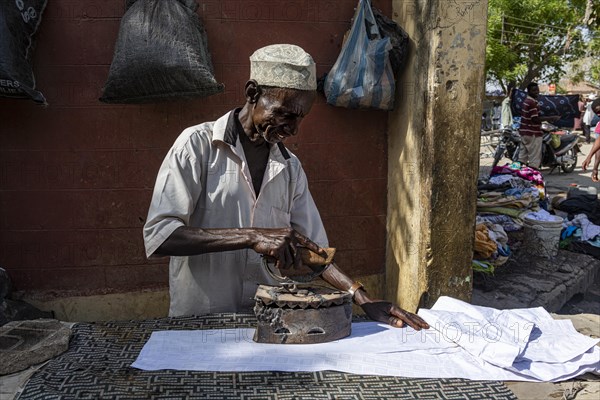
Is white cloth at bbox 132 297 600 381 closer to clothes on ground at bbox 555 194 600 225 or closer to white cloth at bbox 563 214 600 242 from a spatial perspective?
white cloth at bbox 563 214 600 242

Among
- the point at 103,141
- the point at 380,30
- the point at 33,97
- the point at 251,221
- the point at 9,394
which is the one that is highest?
the point at 380,30

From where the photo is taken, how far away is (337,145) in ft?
14.3

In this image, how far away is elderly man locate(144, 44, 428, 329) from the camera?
2.18 metres

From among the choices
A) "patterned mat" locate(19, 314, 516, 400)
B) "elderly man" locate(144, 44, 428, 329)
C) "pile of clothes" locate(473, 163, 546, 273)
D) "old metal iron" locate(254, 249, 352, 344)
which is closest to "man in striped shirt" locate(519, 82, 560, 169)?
"pile of clothes" locate(473, 163, 546, 273)

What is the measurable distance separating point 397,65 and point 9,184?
104 inches

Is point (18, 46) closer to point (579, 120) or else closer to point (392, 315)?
point (392, 315)

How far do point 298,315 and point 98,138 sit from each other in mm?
2599

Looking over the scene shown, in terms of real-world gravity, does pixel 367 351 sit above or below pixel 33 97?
below

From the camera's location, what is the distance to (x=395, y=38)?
4059 millimetres

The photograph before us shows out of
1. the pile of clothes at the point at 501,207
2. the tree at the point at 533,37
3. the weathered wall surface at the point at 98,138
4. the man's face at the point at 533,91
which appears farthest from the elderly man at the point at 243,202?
the tree at the point at 533,37

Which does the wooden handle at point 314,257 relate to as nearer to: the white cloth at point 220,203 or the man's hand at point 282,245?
the man's hand at point 282,245

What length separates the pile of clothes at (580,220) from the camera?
280 inches

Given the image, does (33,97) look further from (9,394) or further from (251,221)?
(9,394)

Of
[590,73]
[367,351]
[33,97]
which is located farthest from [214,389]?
[590,73]
